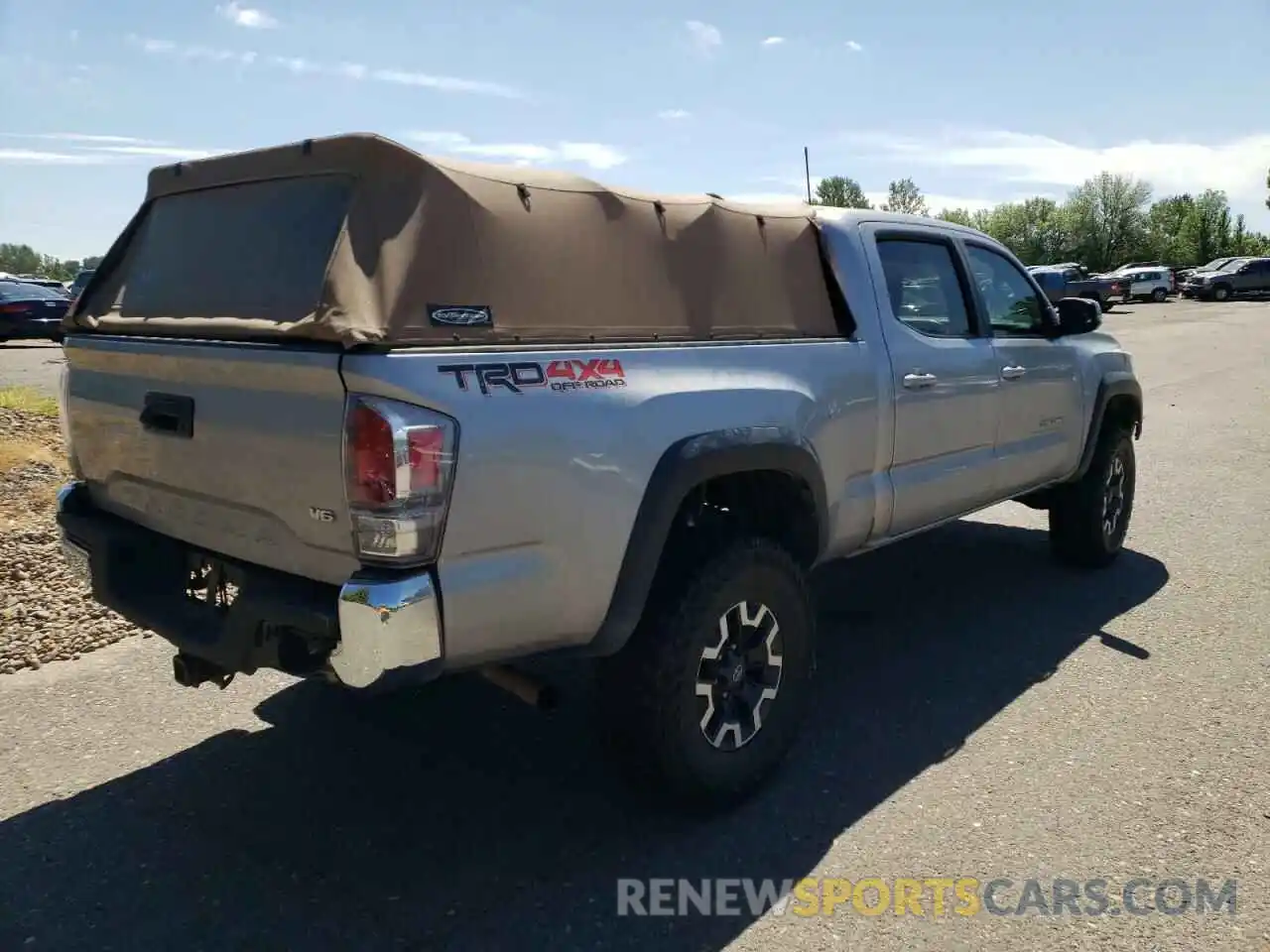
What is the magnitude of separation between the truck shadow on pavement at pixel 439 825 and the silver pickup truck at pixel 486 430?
0.30 metres

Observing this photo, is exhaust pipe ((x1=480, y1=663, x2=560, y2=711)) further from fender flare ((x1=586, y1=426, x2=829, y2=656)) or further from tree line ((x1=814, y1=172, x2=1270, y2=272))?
tree line ((x1=814, y1=172, x2=1270, y2=272))

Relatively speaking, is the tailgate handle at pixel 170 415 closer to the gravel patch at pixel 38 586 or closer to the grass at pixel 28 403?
the gravel patch at pixel 38 586

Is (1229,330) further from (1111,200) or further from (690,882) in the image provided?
(1111,200)

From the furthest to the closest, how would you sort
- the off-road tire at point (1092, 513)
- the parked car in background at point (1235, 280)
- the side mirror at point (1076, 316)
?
the parked car in background at point (1235, 280) → the off-road tire at point (1092, 513) → the side mirror at point (1076, 316)

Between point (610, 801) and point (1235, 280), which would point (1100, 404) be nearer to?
point (610, 801)

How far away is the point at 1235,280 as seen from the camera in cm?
4041

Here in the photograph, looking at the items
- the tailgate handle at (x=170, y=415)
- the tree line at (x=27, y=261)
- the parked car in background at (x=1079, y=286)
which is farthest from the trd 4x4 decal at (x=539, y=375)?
the tree line at (x=27, y=261)

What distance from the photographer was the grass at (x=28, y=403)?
26.6ft

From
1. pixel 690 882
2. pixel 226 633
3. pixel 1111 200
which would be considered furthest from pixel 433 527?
pixel 1111 200

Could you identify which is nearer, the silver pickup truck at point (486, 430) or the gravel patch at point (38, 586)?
the silver pickup truck at point (486, 430)

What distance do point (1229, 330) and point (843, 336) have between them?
87.6 feet

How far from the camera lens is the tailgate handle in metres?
→ 2.76

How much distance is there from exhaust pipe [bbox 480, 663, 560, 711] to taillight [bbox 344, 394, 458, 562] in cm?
54

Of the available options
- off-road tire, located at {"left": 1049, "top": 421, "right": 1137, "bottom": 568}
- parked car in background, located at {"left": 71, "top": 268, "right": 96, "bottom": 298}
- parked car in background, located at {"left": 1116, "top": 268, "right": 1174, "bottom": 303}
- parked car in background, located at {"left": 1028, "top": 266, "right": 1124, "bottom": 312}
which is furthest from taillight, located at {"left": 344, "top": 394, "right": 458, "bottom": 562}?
parked car in background, located at {"left": 1116, "top": 268, "right": 1174, "bottom": 303}
